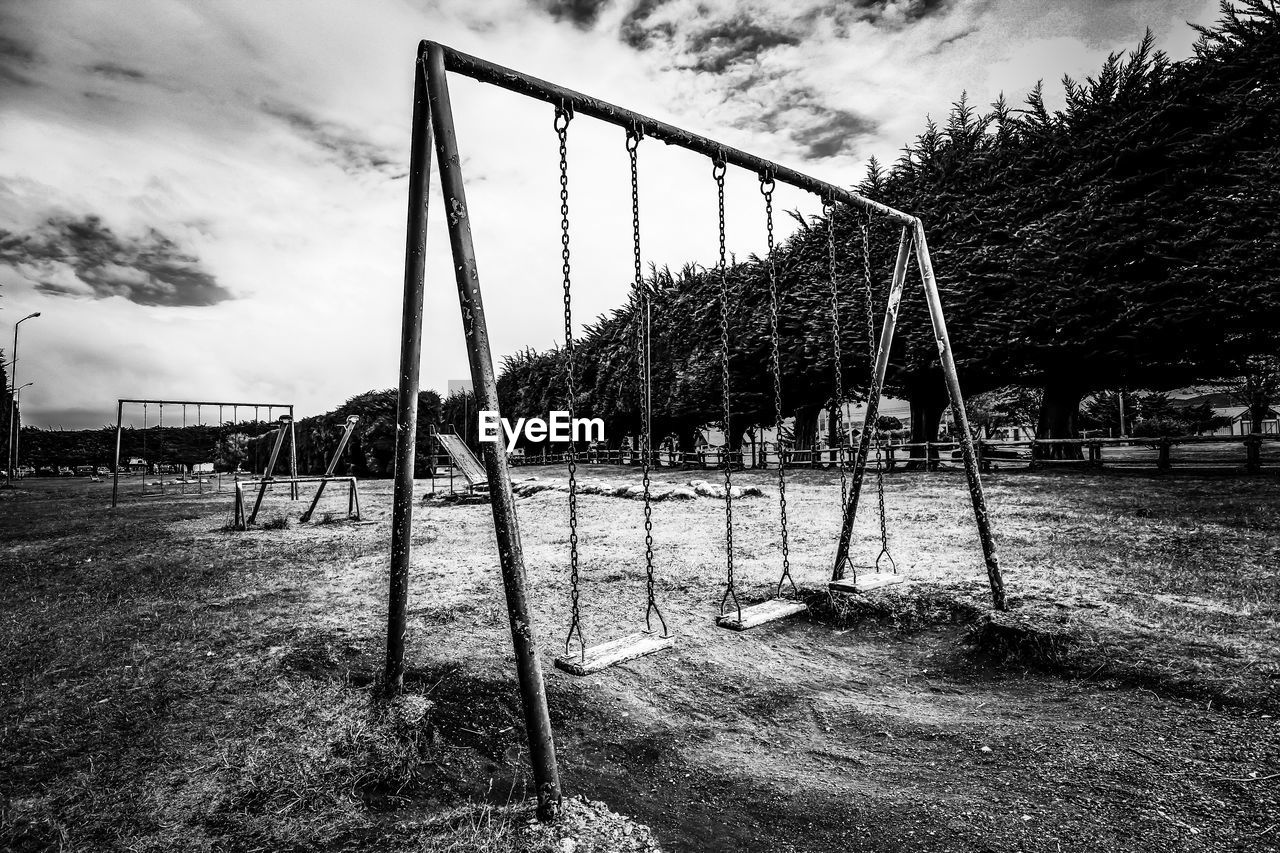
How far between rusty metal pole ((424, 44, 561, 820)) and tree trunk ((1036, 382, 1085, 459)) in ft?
54.8

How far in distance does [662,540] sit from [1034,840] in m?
6.18

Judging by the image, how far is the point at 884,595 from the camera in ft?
16.8

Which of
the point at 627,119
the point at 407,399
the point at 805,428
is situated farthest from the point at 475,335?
the point at 805,428

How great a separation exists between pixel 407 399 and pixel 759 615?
249 cm

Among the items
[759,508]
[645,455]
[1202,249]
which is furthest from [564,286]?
[1202,249]

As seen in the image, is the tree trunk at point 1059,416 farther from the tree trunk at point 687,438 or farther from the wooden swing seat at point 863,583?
the wooden swing seat at point 863,583

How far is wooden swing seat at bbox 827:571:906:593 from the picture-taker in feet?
A: 15.8

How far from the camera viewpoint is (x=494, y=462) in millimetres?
A: 2479

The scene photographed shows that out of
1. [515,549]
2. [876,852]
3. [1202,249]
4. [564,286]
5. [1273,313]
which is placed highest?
[1202,249]

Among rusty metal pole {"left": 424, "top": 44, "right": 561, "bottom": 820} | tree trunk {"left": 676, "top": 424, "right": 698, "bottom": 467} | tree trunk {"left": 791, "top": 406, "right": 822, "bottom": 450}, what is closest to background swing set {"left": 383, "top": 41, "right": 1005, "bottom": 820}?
rusty metal pole {"left": 424, "top": 44, "right": 561, "bottom": 820}

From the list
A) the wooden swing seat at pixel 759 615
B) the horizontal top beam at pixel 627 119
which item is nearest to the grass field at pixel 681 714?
the wooden swing seat at pixel 759 615

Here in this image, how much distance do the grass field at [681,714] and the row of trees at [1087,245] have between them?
7.78 metres

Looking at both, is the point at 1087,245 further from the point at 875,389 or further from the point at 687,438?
the point at 687,438

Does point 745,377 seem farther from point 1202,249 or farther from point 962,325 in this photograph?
point 1202,249
